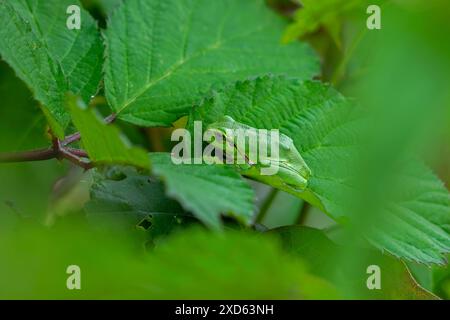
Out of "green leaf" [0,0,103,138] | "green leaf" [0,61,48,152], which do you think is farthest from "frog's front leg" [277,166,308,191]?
"green leaf" [0,61,48,152]

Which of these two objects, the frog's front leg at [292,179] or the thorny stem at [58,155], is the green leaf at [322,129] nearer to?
the frog's front leg at [292,179]

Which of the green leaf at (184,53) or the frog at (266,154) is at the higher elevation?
the green leaf at (184,53)

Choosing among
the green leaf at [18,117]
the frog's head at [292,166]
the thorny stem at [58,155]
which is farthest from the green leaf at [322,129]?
the green leaf at [18,117]

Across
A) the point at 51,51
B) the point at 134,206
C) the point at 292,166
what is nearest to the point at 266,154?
the point at 292,166

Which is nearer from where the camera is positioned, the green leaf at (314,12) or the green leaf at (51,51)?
the green leaf at (51,51)

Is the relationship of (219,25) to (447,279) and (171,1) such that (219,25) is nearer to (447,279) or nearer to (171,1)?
(171,1)

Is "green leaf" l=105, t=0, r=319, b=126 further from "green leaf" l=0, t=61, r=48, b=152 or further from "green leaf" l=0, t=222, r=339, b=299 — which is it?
"green leaf" l=0, t=222, r=339, b=299
